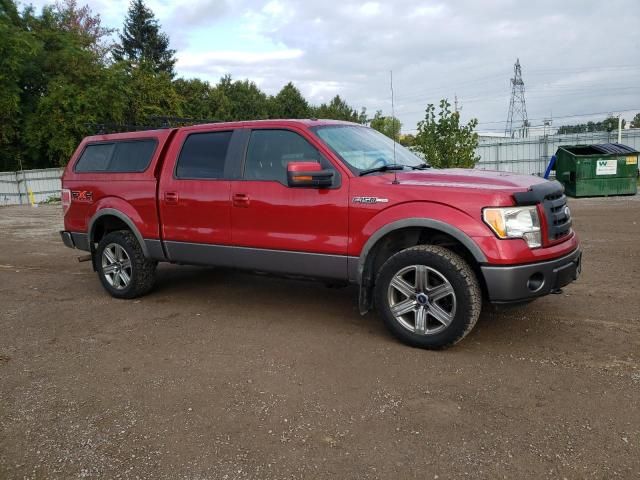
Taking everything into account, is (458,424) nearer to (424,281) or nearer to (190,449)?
(424,281)

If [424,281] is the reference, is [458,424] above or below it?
below

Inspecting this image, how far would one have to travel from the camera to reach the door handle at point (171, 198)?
214 inches

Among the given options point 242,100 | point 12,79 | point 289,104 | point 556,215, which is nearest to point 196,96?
point 242,100

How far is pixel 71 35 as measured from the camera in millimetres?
29094

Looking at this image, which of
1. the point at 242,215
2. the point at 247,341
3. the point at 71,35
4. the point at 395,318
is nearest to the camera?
the point at 395,318

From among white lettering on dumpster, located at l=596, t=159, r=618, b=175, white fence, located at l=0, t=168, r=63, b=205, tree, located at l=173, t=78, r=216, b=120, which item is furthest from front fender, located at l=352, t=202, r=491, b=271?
tree, located at l=173, t=78, r=216, b=120

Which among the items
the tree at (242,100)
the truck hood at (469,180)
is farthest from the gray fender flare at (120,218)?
the tree at (242,100)

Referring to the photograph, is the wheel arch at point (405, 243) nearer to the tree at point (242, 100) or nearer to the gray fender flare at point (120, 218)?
the gray fender flare at point (120, 218)

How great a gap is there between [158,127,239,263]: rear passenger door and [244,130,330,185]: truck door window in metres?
0.23

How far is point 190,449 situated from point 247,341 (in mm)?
1638

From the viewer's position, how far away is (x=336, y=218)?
14.6 ft

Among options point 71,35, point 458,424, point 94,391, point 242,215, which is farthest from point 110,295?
point 71,35

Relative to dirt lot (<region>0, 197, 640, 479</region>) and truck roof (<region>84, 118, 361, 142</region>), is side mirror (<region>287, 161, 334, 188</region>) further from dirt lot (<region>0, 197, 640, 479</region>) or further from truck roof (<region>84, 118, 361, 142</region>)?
dirt lot (<region>0, 197, 640, 479</region>)

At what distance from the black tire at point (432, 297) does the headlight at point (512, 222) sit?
0.37 meters
